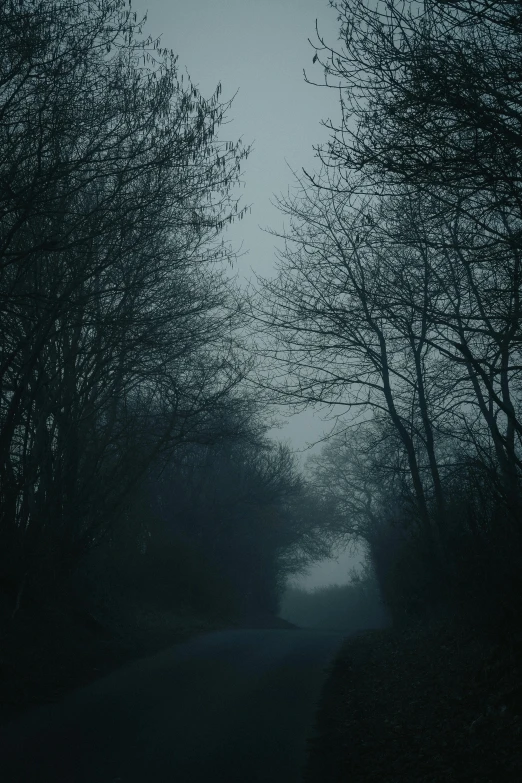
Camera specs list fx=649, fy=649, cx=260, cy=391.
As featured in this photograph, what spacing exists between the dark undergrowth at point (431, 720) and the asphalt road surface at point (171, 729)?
40 centimetres

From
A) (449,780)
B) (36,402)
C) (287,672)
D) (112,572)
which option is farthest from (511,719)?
(112,572)

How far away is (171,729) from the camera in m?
6.60

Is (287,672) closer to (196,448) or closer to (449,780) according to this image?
(449,780)

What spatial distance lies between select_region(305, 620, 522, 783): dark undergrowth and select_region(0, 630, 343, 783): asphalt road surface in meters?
0.40

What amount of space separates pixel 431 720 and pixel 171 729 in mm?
2723

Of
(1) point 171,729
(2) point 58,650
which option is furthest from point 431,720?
(2) point 58,650

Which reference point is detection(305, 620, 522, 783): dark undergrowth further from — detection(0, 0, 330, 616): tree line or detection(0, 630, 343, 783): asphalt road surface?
detection(0, 0, 330, 616): tree line

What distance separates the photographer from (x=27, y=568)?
38.0 ft

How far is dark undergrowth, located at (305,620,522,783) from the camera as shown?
5.42 m

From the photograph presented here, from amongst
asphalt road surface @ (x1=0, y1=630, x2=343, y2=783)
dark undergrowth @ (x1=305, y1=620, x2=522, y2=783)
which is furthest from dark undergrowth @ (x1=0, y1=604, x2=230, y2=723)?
dark undergrowth @ (x1=305, y1=620, x2=522, y2=783)

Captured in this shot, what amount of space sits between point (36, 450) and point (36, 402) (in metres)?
1.42

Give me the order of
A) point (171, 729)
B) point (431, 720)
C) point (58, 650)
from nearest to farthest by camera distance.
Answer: point (171, 729) → point (431, 720) → point (58, 650)

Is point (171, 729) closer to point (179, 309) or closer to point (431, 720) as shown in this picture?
point (431, 720)

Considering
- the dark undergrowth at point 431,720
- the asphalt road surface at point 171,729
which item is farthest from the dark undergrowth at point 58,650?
the dark undergrowth at point 431,720
